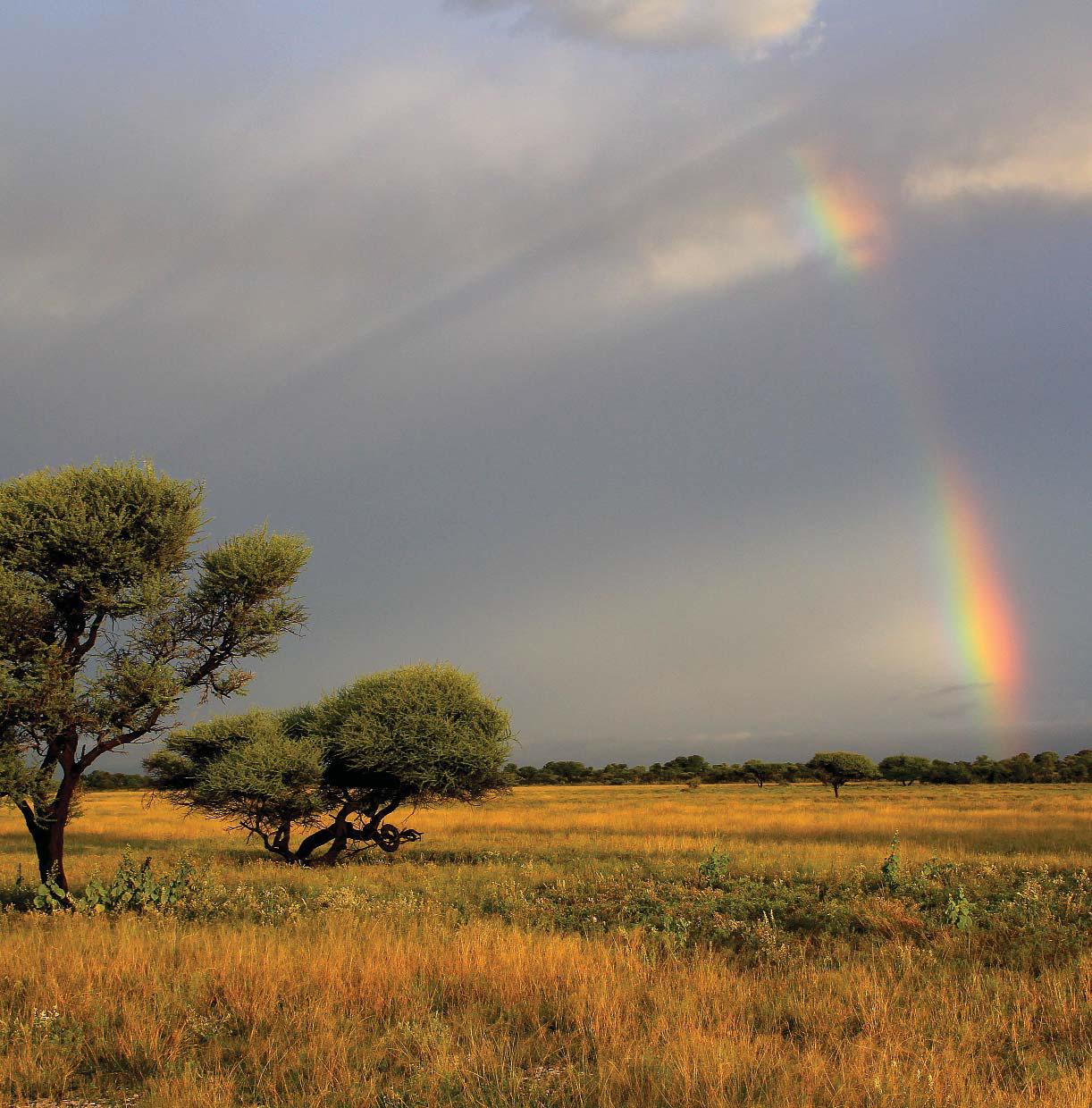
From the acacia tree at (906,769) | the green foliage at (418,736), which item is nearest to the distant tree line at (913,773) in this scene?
the acacia tree at (906,769)

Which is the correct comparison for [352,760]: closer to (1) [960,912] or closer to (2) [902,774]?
(1) [960,912]

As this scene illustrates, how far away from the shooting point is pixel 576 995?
27.2 feet

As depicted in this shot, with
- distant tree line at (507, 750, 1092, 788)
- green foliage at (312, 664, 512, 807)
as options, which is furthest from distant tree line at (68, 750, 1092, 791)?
green foliage at (312, 664, 512, 807)

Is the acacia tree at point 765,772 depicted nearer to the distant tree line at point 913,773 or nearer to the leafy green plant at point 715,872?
the distant tree line at point 913,773

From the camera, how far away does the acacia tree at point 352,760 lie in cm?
2605

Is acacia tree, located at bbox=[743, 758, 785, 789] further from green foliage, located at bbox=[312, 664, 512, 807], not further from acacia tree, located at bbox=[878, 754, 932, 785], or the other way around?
green foliage, located at bbox=[312, 664, 512, 807]

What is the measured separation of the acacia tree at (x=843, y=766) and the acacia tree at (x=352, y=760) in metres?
60.8

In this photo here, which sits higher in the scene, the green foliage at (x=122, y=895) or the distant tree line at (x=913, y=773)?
the green foliage at (x=122, y=895)

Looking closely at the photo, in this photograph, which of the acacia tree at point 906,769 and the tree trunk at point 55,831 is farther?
the acacia tree at point 906,769

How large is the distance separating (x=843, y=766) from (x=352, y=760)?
66.4 m

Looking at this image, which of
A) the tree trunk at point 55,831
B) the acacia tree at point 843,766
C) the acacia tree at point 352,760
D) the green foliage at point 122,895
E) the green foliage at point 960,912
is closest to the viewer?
the green foliage at point 960,912

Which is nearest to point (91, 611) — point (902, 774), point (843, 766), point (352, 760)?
point (352, 760)

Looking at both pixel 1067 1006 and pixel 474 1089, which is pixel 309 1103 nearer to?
pixel 474 1089

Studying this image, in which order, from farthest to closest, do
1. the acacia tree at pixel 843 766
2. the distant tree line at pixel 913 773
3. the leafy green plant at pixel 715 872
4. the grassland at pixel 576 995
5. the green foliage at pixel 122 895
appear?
1. the distant tree line at pixel 913 773
2. the acacia tree at pixel 843 766
3. the leafy green plant at pixel 715 872
4. the green foliage at pixel 122 895
5. the grassland at pixel 576 995
